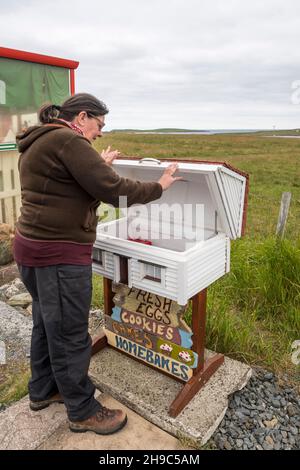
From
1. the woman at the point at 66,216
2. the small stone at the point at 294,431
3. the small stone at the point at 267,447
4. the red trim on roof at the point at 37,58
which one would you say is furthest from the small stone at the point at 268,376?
the red trim on roof at the point at 37,58

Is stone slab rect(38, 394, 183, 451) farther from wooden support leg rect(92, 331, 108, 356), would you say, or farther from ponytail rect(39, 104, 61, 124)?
ponytail rect(39, 104, 61, 124)

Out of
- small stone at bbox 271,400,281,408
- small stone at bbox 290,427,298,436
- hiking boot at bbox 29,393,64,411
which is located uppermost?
A: hiking boot at bbox 29,393,64,411

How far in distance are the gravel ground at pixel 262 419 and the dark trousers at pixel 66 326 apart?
87cm

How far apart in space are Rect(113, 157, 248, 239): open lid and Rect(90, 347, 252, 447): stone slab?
3.49 ft

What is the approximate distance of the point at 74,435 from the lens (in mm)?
2346

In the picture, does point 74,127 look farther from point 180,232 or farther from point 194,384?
point 194,384

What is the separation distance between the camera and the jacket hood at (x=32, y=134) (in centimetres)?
194

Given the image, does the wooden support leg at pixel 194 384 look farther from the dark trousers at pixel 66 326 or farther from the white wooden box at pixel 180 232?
the white wooden box at pixel 180 232

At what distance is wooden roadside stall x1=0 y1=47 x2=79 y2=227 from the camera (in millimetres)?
5344

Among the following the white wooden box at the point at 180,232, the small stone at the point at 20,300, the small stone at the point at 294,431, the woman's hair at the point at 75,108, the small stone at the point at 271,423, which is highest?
the woman's hair at the point at 75,108

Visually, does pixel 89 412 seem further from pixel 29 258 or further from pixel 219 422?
pixel 29 258

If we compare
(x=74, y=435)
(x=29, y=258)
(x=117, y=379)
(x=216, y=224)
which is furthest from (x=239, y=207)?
(x=74, y=435)

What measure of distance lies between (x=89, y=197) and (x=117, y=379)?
1441 mm

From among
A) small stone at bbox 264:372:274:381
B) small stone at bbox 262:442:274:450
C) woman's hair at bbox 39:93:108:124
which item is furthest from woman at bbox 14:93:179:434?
small stone at bbox 264:372:274:381
